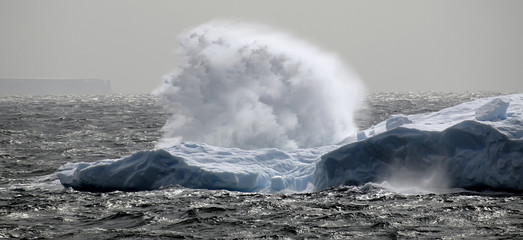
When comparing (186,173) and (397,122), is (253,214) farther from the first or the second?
(397,122)

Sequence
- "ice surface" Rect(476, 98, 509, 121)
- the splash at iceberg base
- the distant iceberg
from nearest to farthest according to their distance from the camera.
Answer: the splash at iceberg base
the distant iceberg
"ice surface" Rect(476, 98, 509, 121)

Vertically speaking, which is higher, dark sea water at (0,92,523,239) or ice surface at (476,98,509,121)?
ice surface at (476,98,509,121)

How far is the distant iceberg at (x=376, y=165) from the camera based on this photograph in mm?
15656

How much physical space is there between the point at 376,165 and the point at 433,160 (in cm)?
146

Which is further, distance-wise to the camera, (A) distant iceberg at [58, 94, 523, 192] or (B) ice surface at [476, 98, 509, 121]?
(B) ice surface at [476, 98, 509, 121]

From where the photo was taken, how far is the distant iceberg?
1566cm

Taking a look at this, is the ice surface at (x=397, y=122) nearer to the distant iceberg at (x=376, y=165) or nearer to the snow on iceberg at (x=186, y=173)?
the distant iceberg at (x=376, y=165)

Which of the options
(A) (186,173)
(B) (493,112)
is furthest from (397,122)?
(A) (186,173)

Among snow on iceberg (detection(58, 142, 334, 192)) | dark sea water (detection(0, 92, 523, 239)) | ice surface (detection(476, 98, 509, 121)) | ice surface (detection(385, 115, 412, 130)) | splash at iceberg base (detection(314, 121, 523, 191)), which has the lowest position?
dark sea water (detection(0, 92, 523, 239))

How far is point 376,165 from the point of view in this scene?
16.8 meters

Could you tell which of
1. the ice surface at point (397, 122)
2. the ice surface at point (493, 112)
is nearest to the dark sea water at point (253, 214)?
the ice surface at point (493, 112)

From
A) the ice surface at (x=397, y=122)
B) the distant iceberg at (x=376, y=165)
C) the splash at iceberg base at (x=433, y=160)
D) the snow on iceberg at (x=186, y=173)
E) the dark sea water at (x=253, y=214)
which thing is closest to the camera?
the dark sea water at (x=253, y=214)

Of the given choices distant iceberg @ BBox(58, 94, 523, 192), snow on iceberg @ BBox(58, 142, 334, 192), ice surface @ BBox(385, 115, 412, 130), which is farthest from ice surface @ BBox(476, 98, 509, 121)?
snow on iceberg @ BBox(58, 142, 334, 192)

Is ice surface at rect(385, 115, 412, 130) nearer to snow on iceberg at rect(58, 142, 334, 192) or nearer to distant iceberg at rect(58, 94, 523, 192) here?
distant iceberg at rect(58, 94, 523, 192)
